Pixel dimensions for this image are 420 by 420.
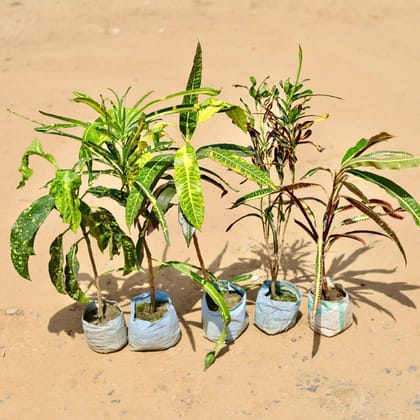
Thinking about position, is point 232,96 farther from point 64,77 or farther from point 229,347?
point 229,347

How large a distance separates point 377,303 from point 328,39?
12.3ft

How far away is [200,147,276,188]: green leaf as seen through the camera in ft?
6.71

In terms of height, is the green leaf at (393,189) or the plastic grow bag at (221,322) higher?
the green leaf at (393,189)

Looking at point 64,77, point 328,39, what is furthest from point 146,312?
point 328,39

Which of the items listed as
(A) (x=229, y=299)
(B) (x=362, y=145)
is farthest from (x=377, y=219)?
(A) (x=229, y=299)

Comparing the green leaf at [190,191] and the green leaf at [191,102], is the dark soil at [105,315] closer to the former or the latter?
the green leaf at [190,191]

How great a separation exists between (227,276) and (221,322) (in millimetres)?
508

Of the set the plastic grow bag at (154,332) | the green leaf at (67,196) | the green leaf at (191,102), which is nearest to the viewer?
the green leaf at (67,196)

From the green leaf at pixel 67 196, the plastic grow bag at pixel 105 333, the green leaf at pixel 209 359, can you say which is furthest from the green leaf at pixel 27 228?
the green leaf at pixel 209 359

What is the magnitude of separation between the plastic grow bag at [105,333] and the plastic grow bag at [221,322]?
356mm

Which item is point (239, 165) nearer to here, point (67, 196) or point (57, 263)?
point (67, 196)

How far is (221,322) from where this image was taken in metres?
2.44

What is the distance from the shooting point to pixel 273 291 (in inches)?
100

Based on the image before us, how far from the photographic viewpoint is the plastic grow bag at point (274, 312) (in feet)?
8.09
